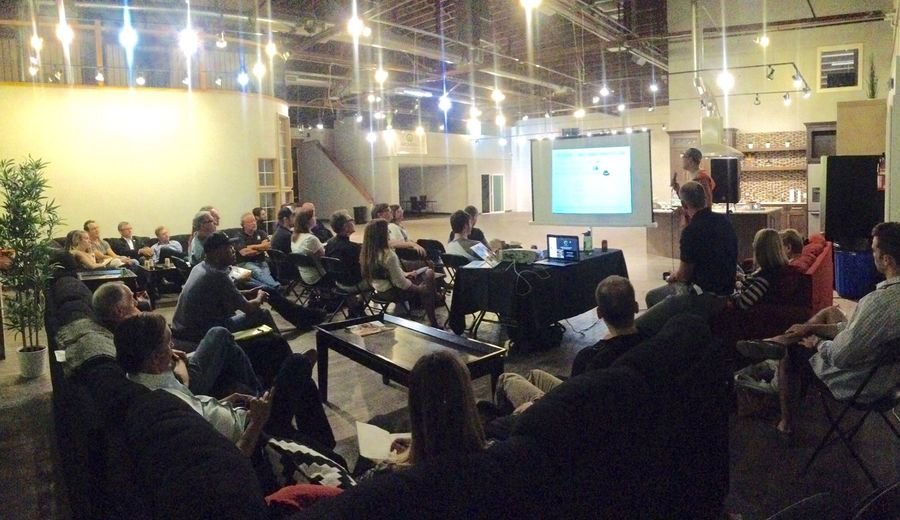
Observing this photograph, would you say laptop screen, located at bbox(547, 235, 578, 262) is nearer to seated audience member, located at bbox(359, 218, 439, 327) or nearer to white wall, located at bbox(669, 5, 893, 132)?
seated audience member, located at bbox(359, 218, 439, 327)

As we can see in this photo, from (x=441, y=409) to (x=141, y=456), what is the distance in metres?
0.71

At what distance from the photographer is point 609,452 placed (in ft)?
5.45

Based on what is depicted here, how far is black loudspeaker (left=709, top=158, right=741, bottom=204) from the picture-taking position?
9906 mm

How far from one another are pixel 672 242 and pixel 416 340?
7796mm

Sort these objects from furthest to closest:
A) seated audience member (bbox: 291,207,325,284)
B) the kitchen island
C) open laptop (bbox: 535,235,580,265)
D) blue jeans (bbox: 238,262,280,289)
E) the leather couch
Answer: the kitchen island → blue jeans (bbox: 238,262,280,289) → seated audience member (bbox: 291,207,325,284) → open laptop (bbox: 535,235,580,265) → the leather couch

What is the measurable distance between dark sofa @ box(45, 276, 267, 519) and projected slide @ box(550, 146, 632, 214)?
14.8 feet

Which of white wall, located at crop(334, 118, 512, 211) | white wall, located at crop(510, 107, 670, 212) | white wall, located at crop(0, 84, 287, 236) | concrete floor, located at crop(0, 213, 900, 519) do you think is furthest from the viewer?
white wall, located at crop(334, 118, 512, 211)

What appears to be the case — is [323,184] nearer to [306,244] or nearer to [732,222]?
[732,222]

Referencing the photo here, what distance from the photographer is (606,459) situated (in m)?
1.65

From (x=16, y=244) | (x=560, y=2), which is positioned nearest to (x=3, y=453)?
(x=16, y=244)

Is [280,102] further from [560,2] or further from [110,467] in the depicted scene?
[110,467]

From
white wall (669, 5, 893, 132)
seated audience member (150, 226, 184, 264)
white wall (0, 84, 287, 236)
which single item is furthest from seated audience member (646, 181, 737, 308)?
white wall (0, 84, 287, 236)

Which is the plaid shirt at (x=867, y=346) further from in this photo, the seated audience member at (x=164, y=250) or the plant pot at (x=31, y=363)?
the seated audience member at (x=164, y=250)

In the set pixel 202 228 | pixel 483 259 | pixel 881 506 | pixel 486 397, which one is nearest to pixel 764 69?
pixel 483 259
